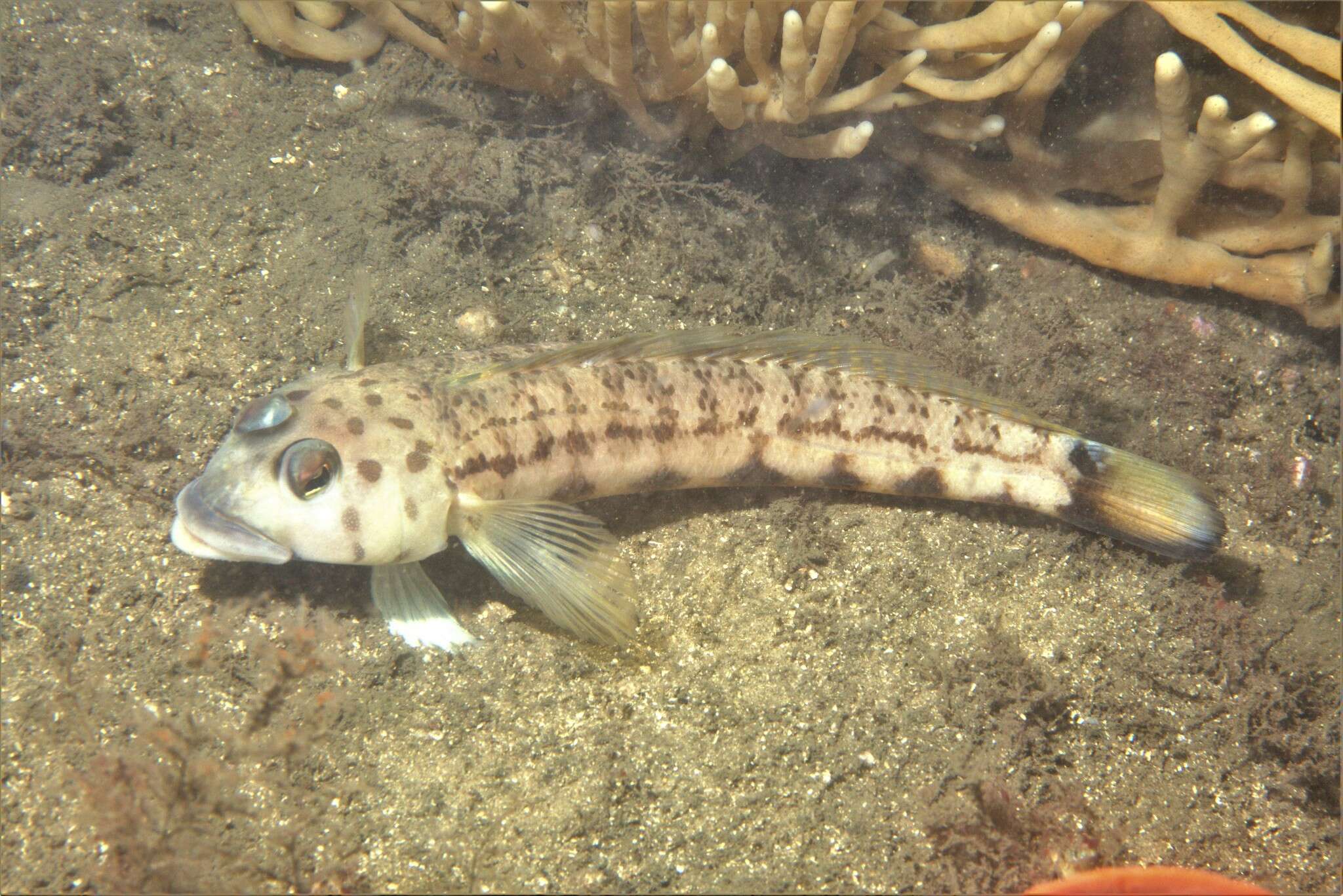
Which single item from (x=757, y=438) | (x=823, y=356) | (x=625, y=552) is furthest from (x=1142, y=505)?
(x=625, y=552)

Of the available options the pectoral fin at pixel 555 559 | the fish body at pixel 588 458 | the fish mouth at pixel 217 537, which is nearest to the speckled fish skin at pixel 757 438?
the fish body at pixel 588 458

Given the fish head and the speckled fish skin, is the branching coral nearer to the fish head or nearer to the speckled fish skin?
the speckled fish skin

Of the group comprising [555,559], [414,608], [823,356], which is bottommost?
[414,608]

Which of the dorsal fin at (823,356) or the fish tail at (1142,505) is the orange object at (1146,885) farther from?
the dorsal fin at (823,356)

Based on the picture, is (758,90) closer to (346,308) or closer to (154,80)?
(346,308)

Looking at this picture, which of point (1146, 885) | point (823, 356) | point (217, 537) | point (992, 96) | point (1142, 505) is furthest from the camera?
point (992, 96)

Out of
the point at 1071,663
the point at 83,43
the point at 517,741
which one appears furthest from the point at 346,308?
the point at 1071,663

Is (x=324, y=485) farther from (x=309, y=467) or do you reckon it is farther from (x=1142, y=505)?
(x=1142, y=505)
